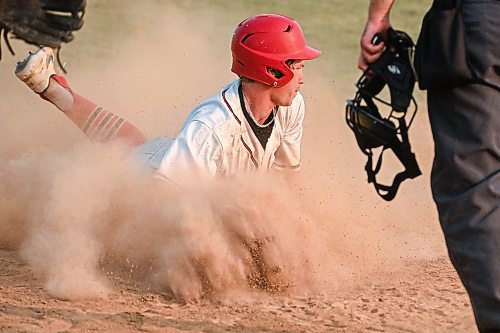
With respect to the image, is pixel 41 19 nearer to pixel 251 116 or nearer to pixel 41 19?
pixel 41 19

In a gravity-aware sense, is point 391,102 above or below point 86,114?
above

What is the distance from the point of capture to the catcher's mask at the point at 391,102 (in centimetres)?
355

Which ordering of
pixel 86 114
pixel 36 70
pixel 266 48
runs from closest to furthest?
pixel 266 48 < pixel 36 70 < pixel 86 114

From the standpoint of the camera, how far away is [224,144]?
4.91 m

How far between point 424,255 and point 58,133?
2891 millimetres

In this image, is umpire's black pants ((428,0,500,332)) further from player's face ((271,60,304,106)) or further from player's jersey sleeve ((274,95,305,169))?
player's jersey sleeve ((274,95,305,169))

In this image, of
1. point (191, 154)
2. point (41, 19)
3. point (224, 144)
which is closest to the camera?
point (41, 19)

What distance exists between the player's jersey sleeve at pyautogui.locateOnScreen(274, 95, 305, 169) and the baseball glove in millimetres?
→ 2042

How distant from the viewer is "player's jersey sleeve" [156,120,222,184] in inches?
187

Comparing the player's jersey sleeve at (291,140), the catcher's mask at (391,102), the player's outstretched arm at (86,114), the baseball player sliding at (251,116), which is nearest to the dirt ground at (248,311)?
the baseball player sliding at (251,116)

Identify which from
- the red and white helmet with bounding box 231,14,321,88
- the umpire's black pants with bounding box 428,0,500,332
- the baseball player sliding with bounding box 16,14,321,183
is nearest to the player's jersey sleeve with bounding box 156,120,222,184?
the baseball player sliding with bounding box 16,14,321,183

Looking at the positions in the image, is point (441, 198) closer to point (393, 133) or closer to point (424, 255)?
point (393, 133)

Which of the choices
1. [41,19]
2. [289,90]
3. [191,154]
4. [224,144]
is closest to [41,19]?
[41,19]

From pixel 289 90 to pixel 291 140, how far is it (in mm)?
400
